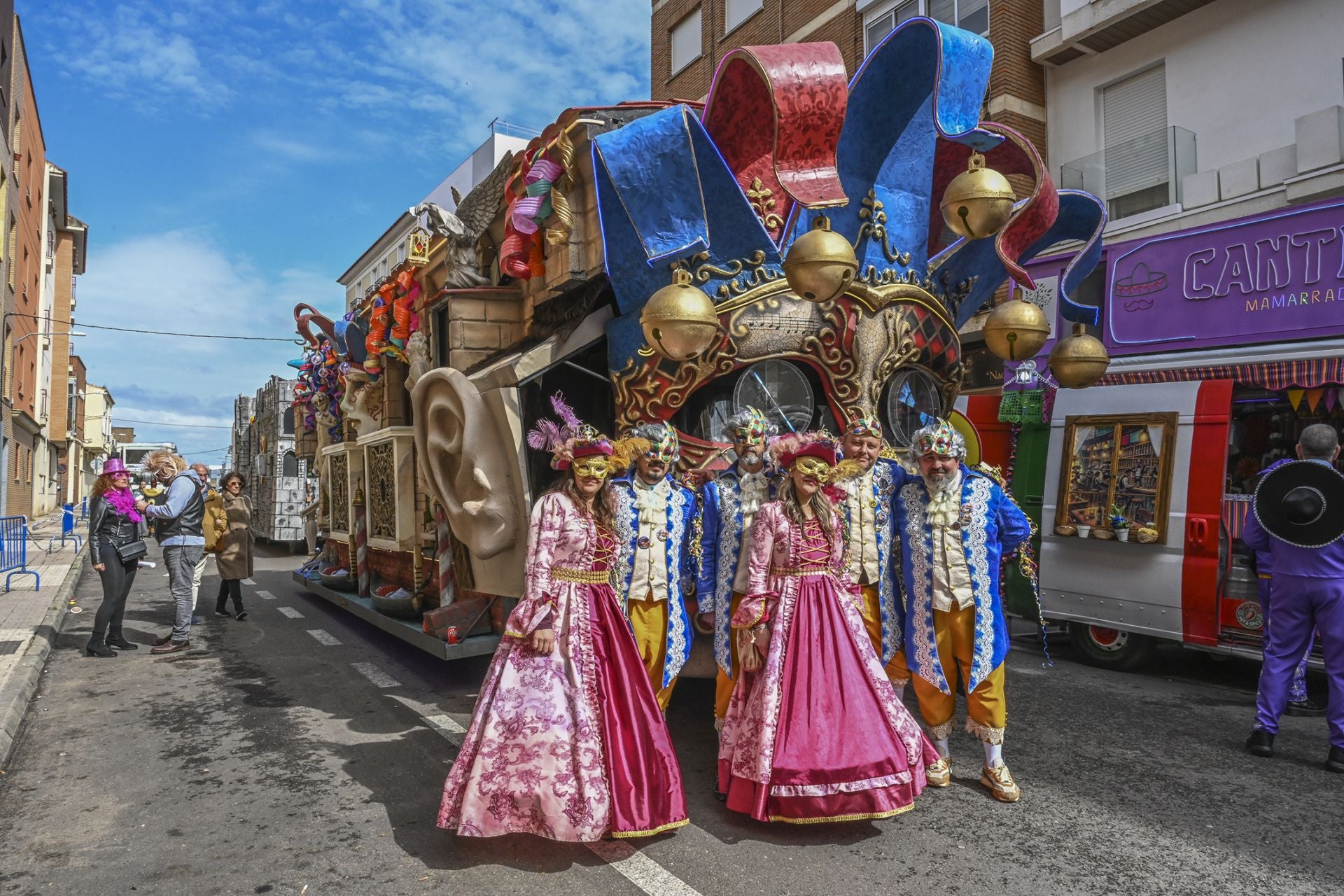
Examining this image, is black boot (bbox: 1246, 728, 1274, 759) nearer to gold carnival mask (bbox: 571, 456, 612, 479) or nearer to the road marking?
gold carnival mask (bbox: 571, 456, 612, 479)

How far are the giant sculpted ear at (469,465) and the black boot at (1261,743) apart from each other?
455cm

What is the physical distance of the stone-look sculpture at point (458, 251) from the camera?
7.05 metres

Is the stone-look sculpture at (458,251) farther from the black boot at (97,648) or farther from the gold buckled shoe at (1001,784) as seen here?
the gold buckled shoe at (1001,784)

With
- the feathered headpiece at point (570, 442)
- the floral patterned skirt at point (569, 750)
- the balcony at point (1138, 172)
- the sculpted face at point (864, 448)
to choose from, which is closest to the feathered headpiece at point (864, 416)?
the sculpted face at point (864, 448)

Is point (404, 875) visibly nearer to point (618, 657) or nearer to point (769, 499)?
point (618, 657)

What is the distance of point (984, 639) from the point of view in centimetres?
443

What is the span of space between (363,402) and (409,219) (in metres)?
28.3

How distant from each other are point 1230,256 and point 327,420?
10244 mm

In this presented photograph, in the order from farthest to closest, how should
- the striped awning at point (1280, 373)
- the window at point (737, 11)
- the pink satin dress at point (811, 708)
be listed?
the window at point (737, 11) < the striped awning at point (1280, 373) < the pink satin dress at point (811, 708)

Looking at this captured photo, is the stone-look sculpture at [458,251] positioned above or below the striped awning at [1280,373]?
above

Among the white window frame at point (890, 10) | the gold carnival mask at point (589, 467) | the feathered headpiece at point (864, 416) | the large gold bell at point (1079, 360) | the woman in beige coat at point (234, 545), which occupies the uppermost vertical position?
the white window frame at point (890, 10)

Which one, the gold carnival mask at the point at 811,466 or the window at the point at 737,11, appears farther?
the window at the point at 737,11

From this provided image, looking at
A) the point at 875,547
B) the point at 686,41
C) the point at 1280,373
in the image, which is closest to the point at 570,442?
the point at 875,547

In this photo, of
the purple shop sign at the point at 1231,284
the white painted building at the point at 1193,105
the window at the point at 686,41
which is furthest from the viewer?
the window at the point at 686,41
